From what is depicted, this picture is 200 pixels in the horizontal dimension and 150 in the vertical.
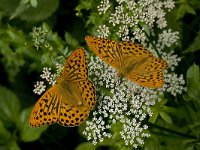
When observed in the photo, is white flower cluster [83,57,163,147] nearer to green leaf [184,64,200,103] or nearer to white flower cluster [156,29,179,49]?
green leaf [184,64,200,103]

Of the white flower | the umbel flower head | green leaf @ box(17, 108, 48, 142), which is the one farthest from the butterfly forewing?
green leaf @ box(17, 108, 48, 142)

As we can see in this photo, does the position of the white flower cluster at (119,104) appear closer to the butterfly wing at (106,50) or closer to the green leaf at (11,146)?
the butterfly wing at (106,50)

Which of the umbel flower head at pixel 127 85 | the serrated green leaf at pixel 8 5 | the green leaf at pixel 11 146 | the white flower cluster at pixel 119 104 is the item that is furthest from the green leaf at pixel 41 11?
the white flower cluster at pixel 119 104

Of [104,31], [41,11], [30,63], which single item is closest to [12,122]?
[30,63]

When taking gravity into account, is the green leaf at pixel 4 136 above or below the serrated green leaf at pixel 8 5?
below

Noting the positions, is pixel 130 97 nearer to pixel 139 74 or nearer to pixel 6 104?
pixel 139 74

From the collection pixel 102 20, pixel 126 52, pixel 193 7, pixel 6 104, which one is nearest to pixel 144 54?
pixel 126 52
